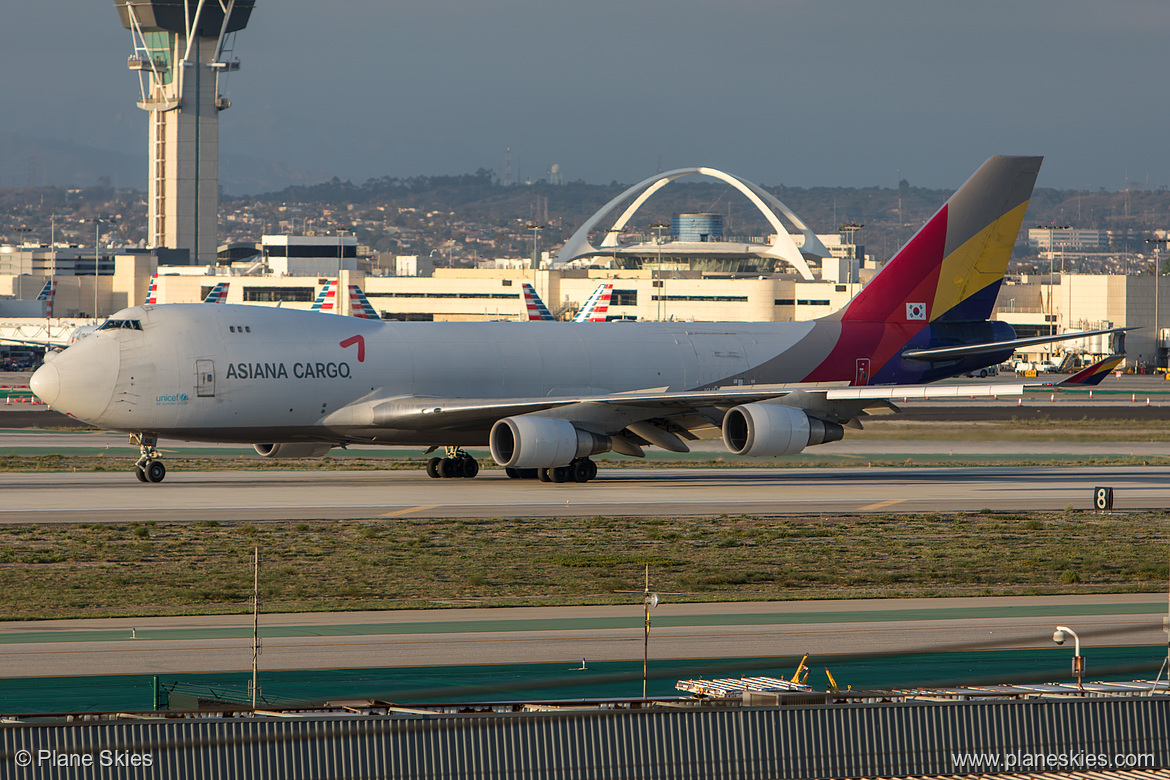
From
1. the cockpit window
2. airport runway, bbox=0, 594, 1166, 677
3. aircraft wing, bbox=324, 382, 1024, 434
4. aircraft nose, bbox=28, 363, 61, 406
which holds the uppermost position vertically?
the cockpit window

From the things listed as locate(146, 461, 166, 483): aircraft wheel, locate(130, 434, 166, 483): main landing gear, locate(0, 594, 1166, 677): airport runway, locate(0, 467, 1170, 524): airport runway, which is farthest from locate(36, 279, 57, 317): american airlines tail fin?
locate(0, 594, 1166, 677): airport runway

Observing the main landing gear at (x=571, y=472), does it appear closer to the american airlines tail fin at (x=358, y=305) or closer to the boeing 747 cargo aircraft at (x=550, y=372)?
the boeing 747 cargo aircraft at (x=550, y=372)

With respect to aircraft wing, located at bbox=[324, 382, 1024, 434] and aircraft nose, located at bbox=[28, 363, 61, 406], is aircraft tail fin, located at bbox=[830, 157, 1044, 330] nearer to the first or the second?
aircraft wing, located at bbox=[324, 382, 1024, 434]

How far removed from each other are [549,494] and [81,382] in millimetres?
13751

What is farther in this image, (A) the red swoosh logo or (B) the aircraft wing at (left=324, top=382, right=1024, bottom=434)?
(A) the red swoosh logo

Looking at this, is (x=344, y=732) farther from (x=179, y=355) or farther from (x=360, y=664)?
(x=179, y=355)

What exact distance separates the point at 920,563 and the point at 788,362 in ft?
66.0

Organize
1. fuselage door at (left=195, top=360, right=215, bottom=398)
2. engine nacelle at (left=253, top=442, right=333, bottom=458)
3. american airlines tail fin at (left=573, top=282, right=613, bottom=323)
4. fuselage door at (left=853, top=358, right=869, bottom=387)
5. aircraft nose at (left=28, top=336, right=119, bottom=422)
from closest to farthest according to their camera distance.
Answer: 1. aircraft nose at (left=28, top=336, right=119, bottom=422)
2. fuselage door at (left=195, top=360, right=215, bottom=398)
3. engine nacelle at (left=253, top=442, right=333, bottom=458)
4. fuselage door at (left=853, top=358, right=869, bottom=387)
5. american airlines tail fin at (left=573, top=282, right=613, bottom=323)

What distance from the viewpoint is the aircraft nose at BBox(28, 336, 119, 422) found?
1564 inches

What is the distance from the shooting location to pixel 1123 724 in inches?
571

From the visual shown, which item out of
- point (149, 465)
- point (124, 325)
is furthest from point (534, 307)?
point (124, 325)

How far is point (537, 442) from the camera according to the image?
41.6 meters

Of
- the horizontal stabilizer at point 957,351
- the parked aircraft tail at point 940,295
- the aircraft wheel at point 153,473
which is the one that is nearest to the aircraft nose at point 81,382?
the aircraft wheel at point 153,473

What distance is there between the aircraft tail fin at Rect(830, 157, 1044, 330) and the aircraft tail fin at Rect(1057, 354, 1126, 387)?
967 cm
